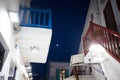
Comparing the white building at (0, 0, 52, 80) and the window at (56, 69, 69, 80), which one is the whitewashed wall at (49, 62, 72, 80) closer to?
the window at (56, 69, 69, 80)

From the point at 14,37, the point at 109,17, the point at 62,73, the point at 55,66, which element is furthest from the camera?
the point at 55,66

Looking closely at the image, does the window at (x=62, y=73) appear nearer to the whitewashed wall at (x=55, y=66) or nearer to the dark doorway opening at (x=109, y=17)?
the whitewashed wall at (x=55, y=66)

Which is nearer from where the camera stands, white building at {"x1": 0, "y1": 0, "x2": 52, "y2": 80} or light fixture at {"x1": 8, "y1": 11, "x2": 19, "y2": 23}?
white building at {"x1": 0, "y1": 0, "x2": 52, "y2": 80}

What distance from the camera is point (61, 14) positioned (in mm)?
10781

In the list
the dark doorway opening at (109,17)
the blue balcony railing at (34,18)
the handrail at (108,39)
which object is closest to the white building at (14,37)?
the blue balcony railing at (34,18)

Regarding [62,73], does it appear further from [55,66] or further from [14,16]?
[14,16]

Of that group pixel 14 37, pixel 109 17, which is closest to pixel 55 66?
pixel 109 17

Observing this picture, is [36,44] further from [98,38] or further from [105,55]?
[105,55]

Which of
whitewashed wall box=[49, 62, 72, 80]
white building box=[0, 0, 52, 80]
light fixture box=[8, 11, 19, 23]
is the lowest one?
whitewashed wall box=[49, 62, 72, 80]

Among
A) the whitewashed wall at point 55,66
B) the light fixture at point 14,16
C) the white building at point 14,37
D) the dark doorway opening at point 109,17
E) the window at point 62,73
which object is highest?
the dark doorway opening at point 109,17

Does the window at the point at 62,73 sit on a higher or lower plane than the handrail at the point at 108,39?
lower

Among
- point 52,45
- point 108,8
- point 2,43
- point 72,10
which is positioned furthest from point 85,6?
point 2,43

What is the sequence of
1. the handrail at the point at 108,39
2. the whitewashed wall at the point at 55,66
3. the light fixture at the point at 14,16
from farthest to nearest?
the whitewashed wall at the point at 55,66 < the light fixture at the point at 14,16 < the handrail at the point at 108,39

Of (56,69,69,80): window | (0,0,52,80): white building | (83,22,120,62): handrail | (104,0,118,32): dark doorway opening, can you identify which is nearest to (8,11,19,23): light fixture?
(0,0,52,80): white building
